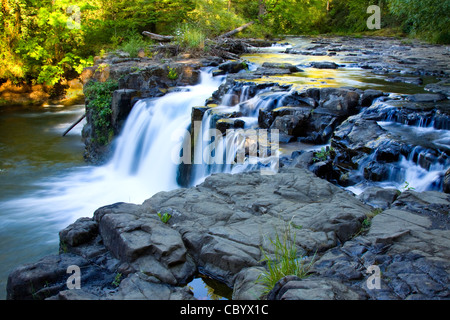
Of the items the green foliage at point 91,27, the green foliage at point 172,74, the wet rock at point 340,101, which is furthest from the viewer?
the green foliage at point 91,27

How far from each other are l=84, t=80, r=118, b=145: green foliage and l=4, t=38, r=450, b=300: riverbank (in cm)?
479

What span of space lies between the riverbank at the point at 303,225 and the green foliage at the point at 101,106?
4788 mm

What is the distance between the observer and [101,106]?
1168cm

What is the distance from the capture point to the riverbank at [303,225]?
3.38 m

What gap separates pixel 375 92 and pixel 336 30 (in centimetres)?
2913

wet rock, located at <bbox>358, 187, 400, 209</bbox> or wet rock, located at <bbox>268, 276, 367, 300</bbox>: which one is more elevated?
wet rock, located at <bbox>268, 276, 367, 300</bbox>

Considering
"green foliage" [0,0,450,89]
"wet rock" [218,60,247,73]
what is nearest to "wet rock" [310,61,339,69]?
"wet rock" [218,60,247,73]

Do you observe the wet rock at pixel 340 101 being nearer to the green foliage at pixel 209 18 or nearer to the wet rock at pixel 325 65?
the wet rock at pixel 325 65

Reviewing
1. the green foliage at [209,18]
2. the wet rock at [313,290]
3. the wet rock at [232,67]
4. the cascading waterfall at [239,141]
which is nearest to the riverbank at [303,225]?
the wet rock at [313,290]

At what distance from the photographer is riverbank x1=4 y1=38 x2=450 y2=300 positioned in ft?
11.1

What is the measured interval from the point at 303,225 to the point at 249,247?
77 centimetres

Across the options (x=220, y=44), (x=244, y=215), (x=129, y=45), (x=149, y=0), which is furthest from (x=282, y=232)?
(x=149, y=0)

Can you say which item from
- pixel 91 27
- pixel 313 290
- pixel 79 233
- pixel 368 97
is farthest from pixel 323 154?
pixel 91 27

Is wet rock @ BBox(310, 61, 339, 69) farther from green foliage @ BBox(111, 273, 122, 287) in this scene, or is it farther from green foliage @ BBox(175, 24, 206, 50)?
green foliage @ BBox(111, 273, 122, 287)
